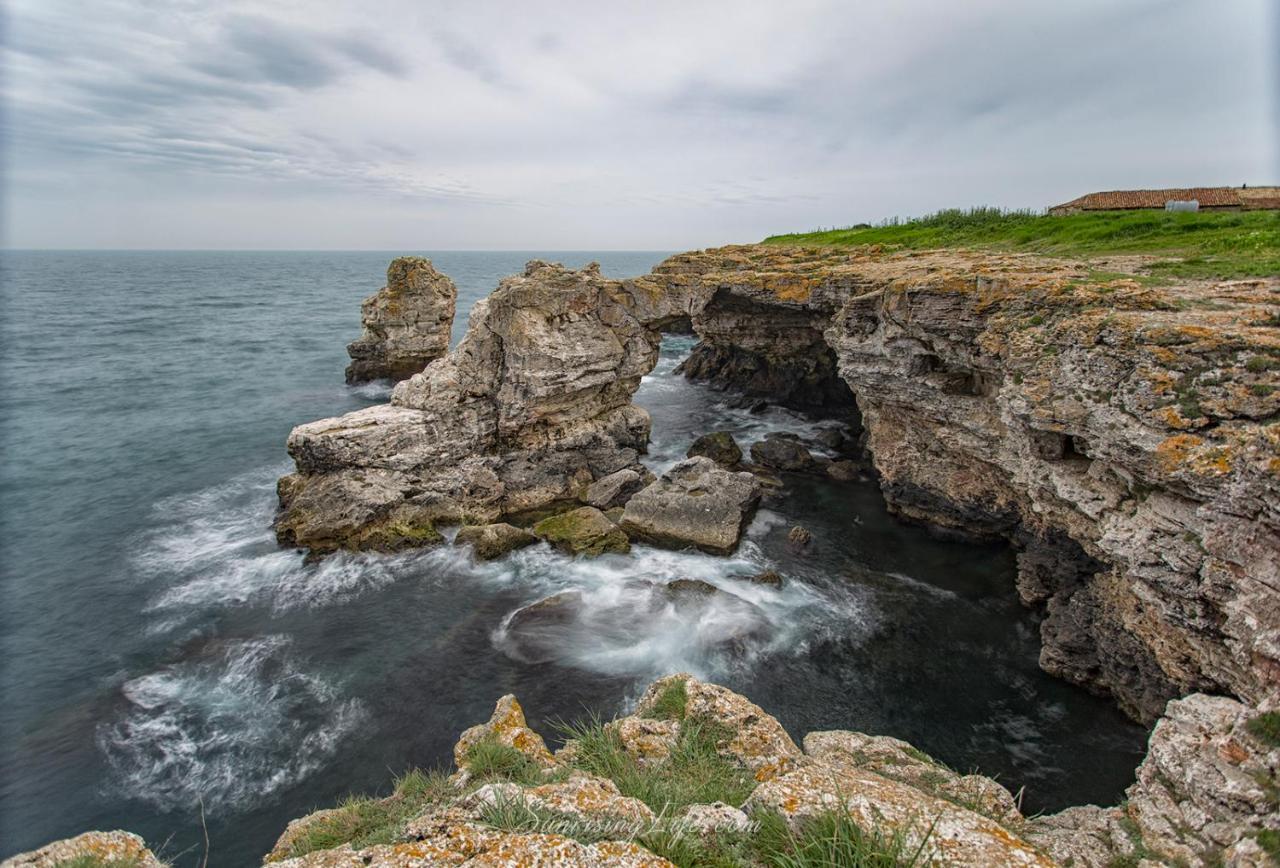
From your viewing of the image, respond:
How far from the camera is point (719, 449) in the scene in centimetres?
3028

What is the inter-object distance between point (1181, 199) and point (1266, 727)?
2795 centimetres

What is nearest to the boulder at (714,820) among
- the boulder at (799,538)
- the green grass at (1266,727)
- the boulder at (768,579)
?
the green grass at (1266,727)

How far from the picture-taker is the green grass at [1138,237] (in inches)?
640

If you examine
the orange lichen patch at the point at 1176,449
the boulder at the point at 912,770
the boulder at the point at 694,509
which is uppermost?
the orange lichen patch at the point at 1176,449

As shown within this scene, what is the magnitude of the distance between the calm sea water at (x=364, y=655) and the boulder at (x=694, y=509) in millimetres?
756

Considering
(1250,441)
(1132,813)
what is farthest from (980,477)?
(1132,813)

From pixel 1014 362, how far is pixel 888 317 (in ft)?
20.4

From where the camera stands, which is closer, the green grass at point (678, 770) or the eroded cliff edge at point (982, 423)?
the green grass at point (678, 770)

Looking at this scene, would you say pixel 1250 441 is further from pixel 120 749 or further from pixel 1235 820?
pixel 120 749

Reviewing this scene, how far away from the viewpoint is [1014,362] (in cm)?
1504

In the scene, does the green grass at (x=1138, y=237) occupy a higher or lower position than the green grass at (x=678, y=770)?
higher

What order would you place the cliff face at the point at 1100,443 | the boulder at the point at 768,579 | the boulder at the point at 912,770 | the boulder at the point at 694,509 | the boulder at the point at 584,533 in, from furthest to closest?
the boulder at the point at 694,509 → the boulder at the point at 584,533 → the boulder at the point at 768,579 → the cliff face at the point at 1100,443 → the boulder at the point at 912,770

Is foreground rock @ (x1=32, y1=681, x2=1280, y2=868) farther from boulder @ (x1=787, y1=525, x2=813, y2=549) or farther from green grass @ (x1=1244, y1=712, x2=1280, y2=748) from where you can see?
boulder @ (x1=787, y1=525, x2=813, y2=549)

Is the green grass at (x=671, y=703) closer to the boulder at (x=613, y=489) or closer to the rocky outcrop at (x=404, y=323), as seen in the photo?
the boulder at (x=613, y=489)
